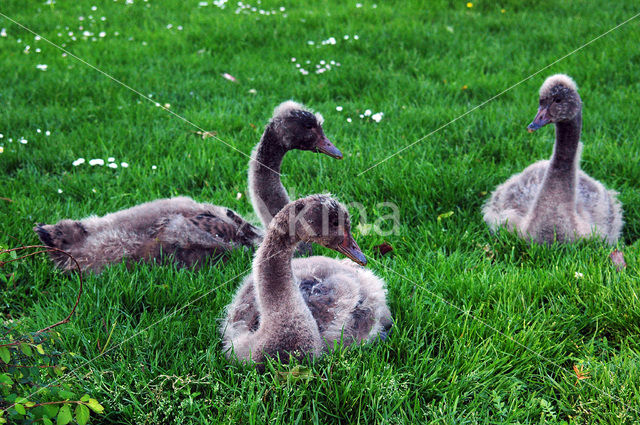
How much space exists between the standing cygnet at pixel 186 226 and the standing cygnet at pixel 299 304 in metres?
0.80

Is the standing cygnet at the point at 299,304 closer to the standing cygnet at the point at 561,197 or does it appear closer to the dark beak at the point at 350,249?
the dark beak at the point at 350,249

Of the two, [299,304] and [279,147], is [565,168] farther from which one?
[299,304]

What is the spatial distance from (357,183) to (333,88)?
2.29 meters

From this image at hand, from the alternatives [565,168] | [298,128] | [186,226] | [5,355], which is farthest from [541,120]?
[5,355]

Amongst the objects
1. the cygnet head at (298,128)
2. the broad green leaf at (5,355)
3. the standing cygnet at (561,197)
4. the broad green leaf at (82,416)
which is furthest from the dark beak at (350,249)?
the standing cygnet at (561,197)

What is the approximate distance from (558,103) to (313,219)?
2.33 m

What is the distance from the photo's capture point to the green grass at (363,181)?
2527mm

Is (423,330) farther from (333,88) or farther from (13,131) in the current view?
(13,131)

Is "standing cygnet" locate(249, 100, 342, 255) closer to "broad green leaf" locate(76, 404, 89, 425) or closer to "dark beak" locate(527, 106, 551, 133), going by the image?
"dark beak" locate(527, 106, 551, 133)

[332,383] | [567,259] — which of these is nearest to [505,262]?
[567,259]

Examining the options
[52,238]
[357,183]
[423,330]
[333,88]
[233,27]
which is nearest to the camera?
[423,330]

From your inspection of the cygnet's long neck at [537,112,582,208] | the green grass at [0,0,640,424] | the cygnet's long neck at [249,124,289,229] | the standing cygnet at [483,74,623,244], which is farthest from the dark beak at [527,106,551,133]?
the cygnet's long neck at [249,124,289,229]

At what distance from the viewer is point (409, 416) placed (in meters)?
2.46

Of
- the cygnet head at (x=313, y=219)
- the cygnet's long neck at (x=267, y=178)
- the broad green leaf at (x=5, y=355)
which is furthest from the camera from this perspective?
the cygnet's long neck at (x=267, y=178)
